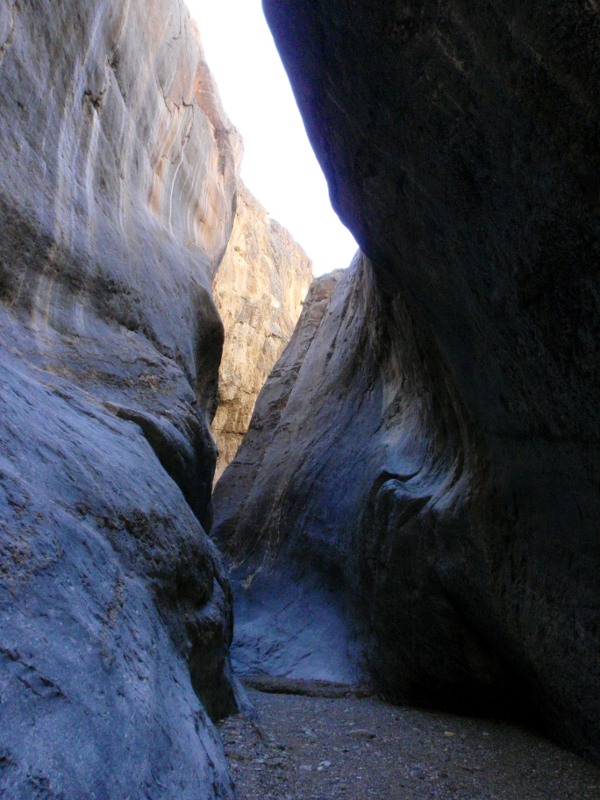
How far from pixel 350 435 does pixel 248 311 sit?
16.8 metres

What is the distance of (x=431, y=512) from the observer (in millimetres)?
5465

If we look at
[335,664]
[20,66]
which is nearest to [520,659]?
[335,664]

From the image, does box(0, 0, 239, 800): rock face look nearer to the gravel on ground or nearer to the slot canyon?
the slot canyon

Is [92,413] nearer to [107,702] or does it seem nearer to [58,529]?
[58,529]

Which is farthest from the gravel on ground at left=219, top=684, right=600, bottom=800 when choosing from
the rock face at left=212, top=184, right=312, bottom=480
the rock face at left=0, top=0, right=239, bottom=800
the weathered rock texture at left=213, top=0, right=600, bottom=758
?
the rock face at left=212, top=184, right=312, bottom=480

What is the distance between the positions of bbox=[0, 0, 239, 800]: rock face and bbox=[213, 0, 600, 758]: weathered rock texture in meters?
1.82

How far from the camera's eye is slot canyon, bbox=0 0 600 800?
96.5 inches

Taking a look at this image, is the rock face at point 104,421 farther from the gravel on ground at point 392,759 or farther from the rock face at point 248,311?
the rock face at point 248,311

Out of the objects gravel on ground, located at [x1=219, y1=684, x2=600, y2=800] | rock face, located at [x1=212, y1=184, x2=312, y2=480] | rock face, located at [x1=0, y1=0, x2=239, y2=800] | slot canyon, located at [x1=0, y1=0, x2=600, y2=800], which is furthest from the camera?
rock face, located at [x1=212, y1=184, x2=312, y2=480]

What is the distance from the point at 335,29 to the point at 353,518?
5.00 metres

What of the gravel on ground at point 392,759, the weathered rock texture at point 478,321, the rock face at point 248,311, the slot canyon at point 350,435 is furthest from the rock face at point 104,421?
the rock face at point 248,311

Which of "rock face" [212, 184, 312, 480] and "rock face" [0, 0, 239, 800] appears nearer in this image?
"rock face" [0, 0, 239, 800]

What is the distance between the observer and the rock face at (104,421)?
2008mm

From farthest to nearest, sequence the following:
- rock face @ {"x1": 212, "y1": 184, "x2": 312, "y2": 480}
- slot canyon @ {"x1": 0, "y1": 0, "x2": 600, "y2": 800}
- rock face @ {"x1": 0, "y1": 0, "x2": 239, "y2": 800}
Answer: rock face @ {"x1": 212, "y1": 184, "x2": 312, "y2": 480}, slot canyon @ {"x1": 0, "y1": 0, "x2": 600, "y2": 800}, rock face @ {"x1": 0, "y1": 0, "x2": 239, "y2": 800}
